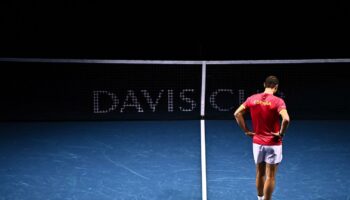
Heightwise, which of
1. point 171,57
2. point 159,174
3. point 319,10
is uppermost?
point 319,10

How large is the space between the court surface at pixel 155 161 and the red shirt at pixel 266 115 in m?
1.36

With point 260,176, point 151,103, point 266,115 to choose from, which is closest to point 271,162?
point 260,176

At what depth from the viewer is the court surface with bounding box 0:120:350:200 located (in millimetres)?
7582

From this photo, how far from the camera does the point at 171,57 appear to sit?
1870 centimetres

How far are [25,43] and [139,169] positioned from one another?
446 inches

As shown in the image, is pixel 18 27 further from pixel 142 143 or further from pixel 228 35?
pixel 142 143

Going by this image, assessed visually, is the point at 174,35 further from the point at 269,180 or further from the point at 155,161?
the point at 269,180

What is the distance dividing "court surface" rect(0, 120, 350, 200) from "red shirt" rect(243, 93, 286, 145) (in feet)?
4.48

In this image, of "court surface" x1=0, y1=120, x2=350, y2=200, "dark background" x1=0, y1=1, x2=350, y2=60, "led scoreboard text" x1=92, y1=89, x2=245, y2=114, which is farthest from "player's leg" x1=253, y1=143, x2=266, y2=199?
"dark background" x1=0, y1=1, x2=350, y2=60

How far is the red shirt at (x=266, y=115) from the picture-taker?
6168 mm

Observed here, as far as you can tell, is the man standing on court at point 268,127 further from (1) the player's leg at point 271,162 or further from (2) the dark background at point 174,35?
(2) the dark background at point 174,35

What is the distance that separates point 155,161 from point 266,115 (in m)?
3.40

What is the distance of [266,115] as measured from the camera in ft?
20.5

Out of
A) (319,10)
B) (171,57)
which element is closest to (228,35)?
(171,57)
